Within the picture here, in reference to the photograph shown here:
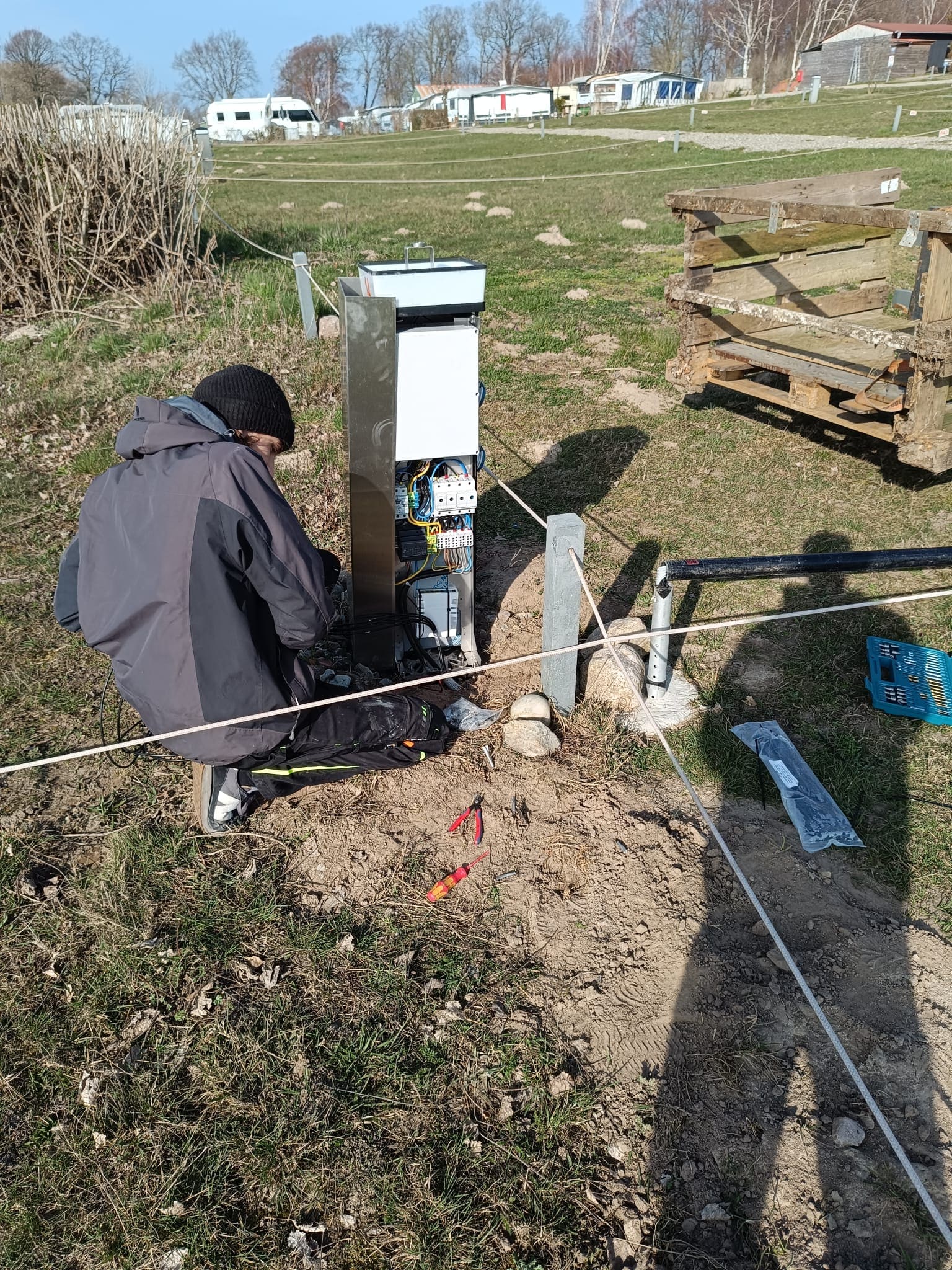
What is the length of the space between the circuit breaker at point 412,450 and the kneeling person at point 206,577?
61 cm

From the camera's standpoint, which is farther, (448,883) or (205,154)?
(205,154)

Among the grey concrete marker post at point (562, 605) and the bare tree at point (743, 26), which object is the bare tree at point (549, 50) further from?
the grey concrete marker post at point (562, 605)

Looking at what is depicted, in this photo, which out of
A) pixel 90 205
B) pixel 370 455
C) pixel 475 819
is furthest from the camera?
pixel 90 205

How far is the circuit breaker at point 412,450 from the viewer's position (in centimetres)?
391

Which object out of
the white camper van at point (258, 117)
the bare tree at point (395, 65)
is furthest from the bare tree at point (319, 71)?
the white camper van at point (258, 117)

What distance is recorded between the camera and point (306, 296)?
9344 millimetres

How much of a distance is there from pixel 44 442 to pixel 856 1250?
810 centimetres

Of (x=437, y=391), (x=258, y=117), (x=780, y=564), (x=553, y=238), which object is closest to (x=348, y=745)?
(x=437, y=391)

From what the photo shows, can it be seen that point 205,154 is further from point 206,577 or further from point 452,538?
point 206,577

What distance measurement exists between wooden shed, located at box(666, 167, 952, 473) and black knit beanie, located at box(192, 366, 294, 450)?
154 inches

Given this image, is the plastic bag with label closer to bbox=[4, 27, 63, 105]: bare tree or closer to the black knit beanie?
the black knit beanie

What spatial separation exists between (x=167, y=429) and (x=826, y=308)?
6275 mm

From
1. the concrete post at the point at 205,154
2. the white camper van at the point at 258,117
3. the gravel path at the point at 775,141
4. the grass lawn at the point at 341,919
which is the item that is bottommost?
the grass lawn at the point at 341,919

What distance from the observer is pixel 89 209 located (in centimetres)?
1124
